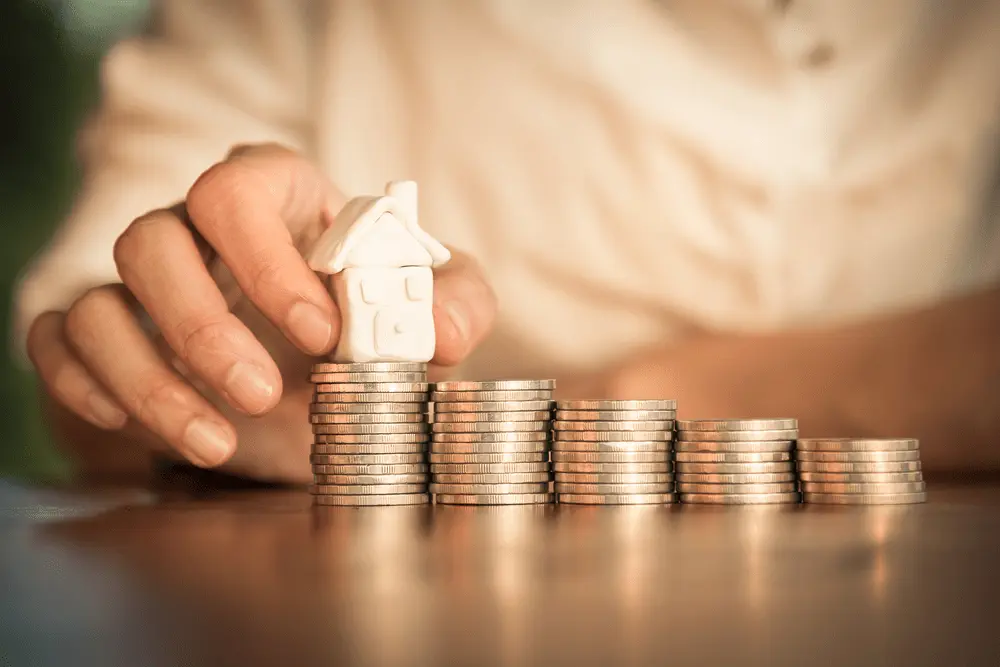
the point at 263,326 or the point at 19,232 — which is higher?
the point at 19,232

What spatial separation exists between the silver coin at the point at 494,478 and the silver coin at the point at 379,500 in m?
0.05

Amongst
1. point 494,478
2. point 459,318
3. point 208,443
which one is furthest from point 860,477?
point 208,443

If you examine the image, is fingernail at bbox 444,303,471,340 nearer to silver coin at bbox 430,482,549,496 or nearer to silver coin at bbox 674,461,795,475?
silver coin at bbox 430,482,549,496

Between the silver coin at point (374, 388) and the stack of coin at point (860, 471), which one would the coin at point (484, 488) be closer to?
the silver coin at point (374, 388)

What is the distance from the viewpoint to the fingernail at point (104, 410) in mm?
2745

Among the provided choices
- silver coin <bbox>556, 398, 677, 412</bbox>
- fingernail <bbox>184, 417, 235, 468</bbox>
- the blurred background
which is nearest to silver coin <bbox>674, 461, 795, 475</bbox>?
silver coin <bbox>556, 398, 677, 412</bbox>

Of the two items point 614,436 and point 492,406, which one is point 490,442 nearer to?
point 492,406

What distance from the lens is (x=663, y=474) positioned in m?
2.29

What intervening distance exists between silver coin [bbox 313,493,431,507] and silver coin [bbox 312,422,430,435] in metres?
0.11

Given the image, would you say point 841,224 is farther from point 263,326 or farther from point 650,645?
point 650,645

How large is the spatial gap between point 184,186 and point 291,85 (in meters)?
0.39

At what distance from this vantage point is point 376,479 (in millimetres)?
2277

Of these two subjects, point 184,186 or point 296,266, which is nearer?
point 296,266

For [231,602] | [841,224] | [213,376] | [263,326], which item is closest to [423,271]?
[213,376]
